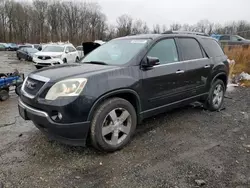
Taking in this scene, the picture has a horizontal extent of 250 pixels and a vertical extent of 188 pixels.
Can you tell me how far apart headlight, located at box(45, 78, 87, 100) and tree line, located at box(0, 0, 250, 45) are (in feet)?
193

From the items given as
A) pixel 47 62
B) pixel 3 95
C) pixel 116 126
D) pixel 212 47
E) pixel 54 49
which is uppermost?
pixel 212 47

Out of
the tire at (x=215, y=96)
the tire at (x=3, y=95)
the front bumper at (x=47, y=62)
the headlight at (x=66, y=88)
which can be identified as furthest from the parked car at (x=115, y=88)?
the front bumper at (x=47, y=62)

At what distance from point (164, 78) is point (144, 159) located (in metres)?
1.43

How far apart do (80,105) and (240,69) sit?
1045cm

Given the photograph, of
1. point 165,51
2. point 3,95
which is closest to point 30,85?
point 165,51

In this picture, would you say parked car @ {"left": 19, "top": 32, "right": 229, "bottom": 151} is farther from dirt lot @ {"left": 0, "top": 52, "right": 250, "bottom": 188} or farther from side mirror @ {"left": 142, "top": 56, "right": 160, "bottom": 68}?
dirt lot @ {"left": 0, "top": 52, "right": 250, "bottom": 188}

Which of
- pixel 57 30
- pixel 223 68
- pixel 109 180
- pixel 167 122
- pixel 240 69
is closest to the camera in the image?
pixel 109 180

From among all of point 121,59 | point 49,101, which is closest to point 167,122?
point 121,59

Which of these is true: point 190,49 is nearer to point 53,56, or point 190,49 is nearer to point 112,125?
point 112,125

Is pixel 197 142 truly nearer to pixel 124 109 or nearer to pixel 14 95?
pixel 124 109

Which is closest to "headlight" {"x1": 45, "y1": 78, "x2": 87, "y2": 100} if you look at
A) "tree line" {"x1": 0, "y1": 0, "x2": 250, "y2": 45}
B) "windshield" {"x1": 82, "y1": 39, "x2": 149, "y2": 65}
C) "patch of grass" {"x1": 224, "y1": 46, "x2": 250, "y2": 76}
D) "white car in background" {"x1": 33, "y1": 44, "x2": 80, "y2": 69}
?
"windshield" {"x1": 82, "y1": 39, "x2": 149, "y2": 65}

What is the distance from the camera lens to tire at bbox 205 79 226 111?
5.18 meters

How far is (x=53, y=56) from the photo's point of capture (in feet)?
48.0

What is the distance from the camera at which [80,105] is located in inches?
113
